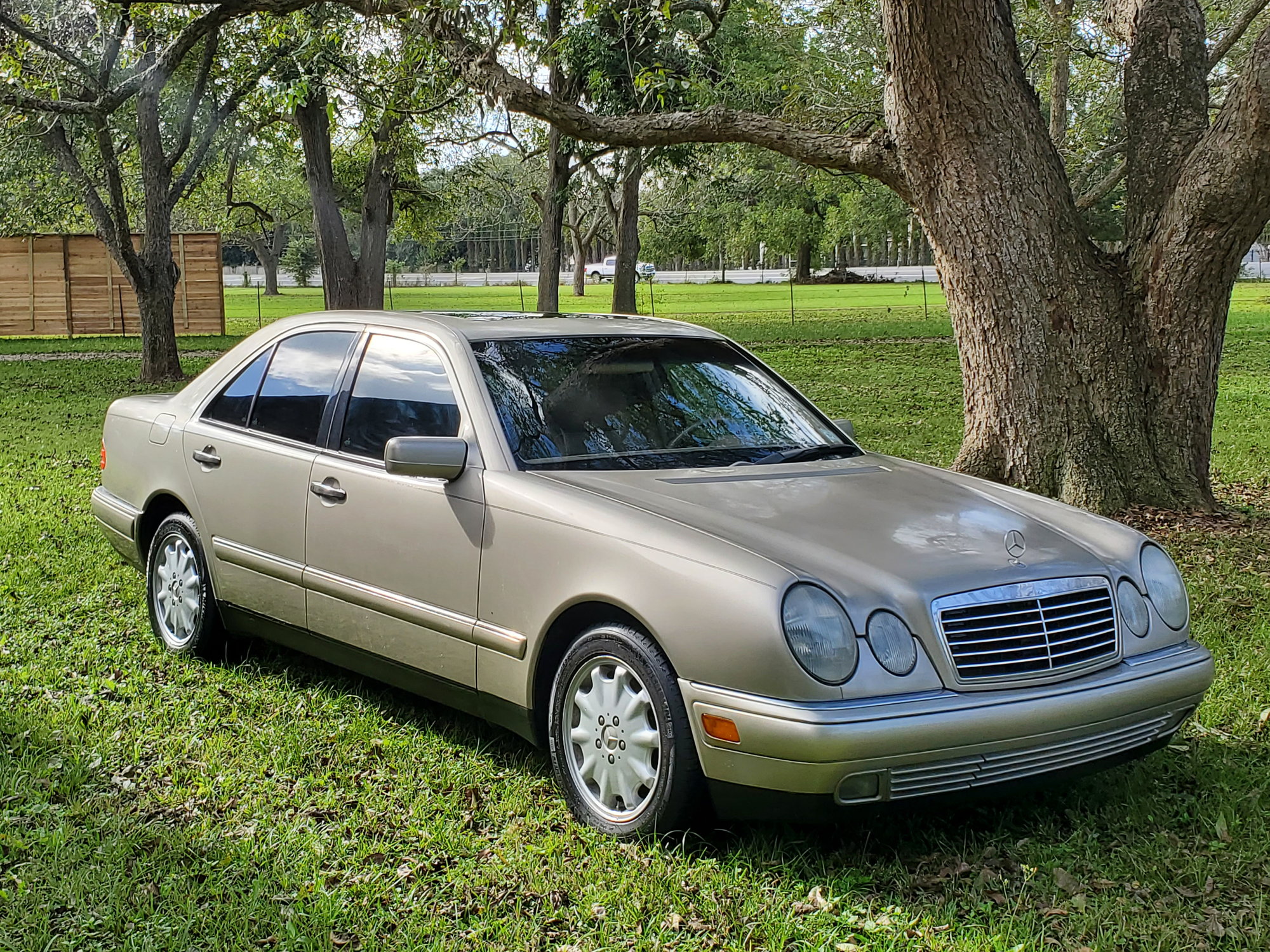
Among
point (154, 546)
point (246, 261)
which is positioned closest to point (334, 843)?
point (154, 546)

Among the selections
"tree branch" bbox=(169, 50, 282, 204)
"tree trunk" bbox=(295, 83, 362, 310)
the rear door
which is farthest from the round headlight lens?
"tree trunk" bbox=(295, 83, 362, 310)

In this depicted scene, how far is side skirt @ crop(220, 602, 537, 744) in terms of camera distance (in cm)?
447

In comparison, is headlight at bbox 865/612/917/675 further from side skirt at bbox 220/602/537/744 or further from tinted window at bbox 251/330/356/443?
tinted window at bbox 251/330/356/443

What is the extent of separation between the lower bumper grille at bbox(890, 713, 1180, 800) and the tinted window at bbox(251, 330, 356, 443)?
2.80m

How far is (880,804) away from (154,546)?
388cm

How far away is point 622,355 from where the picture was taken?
5.20 metres

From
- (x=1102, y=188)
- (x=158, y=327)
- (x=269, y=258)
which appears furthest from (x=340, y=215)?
(x=269, y=258)

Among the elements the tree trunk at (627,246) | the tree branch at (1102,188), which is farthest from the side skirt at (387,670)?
the tree trunk at (627,246)

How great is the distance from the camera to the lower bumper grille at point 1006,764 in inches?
144

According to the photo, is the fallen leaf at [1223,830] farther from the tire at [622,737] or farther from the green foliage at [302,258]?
the green foliage at [302,258]

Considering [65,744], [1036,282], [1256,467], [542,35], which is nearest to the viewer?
[65,744]

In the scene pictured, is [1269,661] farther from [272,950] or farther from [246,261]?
[246,261]

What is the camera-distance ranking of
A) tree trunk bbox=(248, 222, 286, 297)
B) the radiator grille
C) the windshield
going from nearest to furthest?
the radiator grille → the windshield → tree trunk bbox=(248, 222, 286, 297)

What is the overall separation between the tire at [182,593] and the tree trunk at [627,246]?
76.3ft
